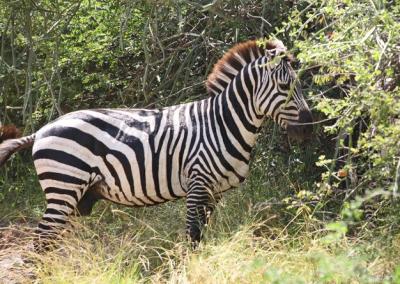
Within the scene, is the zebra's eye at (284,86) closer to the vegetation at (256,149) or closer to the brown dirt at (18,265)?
the vegetation at (256,149)

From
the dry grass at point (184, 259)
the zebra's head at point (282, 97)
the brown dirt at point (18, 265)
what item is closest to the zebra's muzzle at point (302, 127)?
the zebra's head at point (282, 97)

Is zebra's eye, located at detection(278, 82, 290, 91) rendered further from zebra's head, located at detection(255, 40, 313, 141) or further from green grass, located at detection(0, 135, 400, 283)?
green grass, located at detection(0, 135, 400, 283)

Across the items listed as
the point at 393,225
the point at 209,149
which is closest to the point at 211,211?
the point at 209,149

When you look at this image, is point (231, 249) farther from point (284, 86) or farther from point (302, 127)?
point (284, 86)

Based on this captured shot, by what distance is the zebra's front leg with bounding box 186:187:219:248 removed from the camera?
734 cm

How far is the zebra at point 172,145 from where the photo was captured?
7465 mm

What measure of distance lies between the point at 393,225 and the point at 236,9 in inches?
134

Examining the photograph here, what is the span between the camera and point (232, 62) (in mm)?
7859

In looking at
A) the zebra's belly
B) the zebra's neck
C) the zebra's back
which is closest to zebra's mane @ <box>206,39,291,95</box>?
the zebra's neck

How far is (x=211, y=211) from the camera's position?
7.50 meters

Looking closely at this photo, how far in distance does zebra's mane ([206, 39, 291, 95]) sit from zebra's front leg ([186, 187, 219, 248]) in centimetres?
101

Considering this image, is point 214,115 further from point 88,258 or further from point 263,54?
point 88,258

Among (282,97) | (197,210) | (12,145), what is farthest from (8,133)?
(282,97)

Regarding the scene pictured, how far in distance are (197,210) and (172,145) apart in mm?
665
